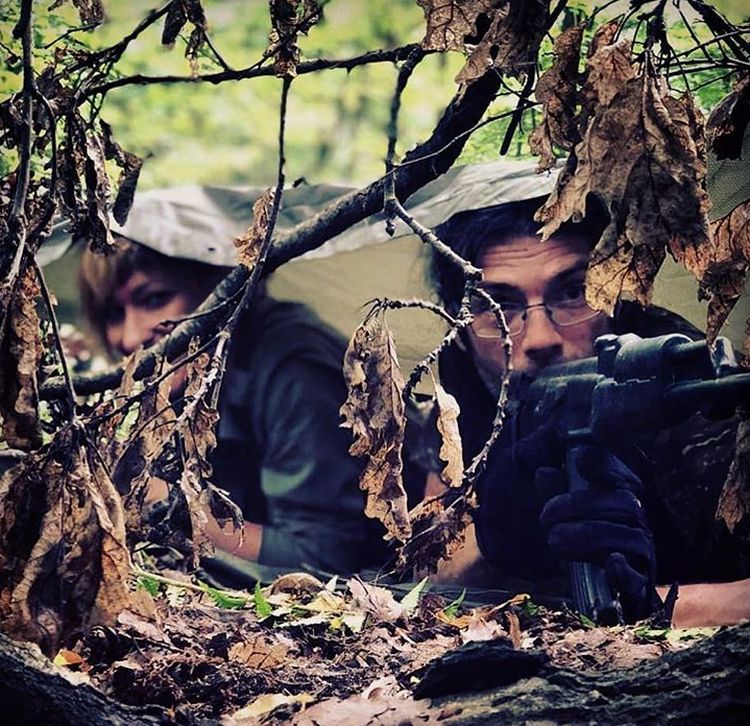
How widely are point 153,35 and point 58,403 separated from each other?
200 cm

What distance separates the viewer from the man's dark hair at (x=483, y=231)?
11.3 feet

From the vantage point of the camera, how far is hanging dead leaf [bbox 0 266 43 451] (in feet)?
6.41

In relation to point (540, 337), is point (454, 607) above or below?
below

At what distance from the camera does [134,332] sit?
177 inches

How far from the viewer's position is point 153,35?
4.82m

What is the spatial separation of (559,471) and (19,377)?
6.71ft

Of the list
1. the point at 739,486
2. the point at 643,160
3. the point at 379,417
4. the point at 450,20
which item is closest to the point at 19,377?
the point at 379,417

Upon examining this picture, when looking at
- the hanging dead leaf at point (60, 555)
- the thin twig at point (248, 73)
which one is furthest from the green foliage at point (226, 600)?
the thin twig at point (248, 73)

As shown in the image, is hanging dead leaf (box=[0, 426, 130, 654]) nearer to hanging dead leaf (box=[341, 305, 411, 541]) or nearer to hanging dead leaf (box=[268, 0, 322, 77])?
hanging dead leaf (box=[341, 305, 411, 541])

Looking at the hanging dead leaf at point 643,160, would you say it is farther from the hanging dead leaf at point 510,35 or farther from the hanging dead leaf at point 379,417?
the hanging dead leaf at point 379,417

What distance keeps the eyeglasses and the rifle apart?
143 millimetres

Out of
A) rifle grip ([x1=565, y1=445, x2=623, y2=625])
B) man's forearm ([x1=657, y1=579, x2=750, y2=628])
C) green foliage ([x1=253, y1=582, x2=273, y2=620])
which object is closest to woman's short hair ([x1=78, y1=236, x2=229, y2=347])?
green foliage ([x1=253, y1=582, x2=273, y2=620])

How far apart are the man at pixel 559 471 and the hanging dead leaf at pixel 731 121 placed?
4.26 feet

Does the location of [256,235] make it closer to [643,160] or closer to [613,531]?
[643,160]
